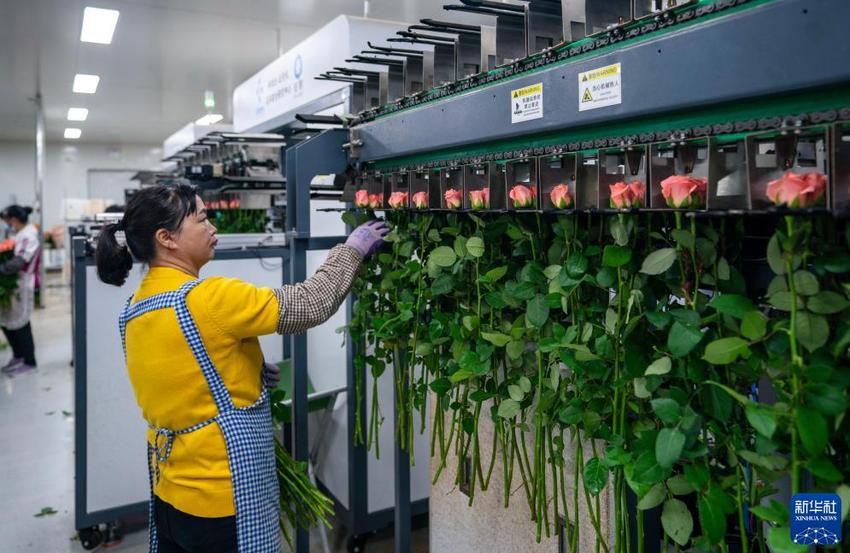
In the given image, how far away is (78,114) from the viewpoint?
11445 millimetres

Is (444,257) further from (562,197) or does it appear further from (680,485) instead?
(680,485)

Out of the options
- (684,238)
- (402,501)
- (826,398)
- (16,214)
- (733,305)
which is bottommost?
(402,501)

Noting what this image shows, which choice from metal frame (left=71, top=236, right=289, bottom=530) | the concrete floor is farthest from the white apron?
metal frame (left=71, top=236, right=289, bottom=530)

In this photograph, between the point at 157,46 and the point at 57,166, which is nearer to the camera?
the point at 157,46

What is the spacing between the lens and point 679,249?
1.09m

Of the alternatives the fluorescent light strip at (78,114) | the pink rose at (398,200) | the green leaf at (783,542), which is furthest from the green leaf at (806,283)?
the fluorescent light strip at (78,114)

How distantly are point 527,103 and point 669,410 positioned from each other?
2.13 ft

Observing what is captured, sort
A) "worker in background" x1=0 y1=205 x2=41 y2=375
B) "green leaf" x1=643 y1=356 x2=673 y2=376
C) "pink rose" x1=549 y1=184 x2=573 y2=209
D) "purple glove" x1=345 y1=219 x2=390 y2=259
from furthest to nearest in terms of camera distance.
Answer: "worker in background" x1=0 y1=205 x2=41 y2=375, "purple glove" x1=345 y1=219 x2=390 y2=259, "pink rose" x1=549 y1=184 x2=573 y2=209, "green leaf" x1=643 y1=356 x2=673 y2=376

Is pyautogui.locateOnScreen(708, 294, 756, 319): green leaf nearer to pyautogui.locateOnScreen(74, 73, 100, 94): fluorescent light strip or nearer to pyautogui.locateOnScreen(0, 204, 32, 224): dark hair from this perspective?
pyautogui.locateOnScreen(0, 204, 32, 224): dark hair

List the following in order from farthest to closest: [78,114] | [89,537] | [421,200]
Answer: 1. [78,114]
2. [89,537]
3. [421,200]

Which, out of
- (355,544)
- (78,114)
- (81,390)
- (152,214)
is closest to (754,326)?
(152,214)

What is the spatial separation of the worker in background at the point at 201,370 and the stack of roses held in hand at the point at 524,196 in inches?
23.1

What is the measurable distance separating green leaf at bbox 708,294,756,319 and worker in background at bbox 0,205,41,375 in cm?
609

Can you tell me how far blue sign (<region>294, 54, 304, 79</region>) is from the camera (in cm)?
352
